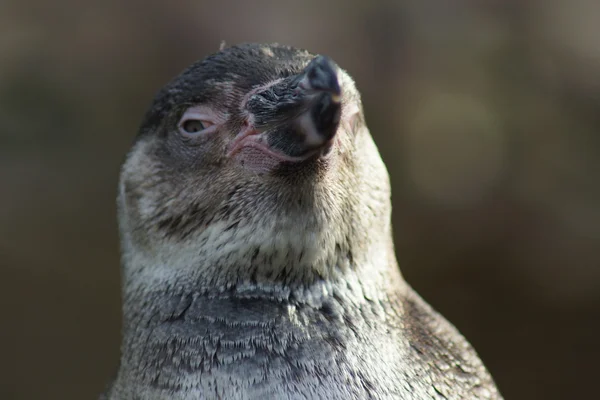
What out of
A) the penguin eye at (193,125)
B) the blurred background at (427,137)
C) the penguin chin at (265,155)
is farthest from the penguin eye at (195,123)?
the blurred background at (427,137)

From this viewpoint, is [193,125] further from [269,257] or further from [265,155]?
[269,257]

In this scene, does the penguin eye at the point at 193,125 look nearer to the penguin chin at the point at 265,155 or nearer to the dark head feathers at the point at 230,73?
the dark head feathers at the point at 230,73

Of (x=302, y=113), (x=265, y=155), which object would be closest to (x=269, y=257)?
(x=265, y=155)

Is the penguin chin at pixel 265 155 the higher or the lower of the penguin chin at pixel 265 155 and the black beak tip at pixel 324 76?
the lower

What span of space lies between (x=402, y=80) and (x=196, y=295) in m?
3.27

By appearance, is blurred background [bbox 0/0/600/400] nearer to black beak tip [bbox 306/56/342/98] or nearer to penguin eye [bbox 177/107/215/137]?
penguin eye [bbox 177/107/215/137]

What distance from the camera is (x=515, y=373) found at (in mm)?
5465

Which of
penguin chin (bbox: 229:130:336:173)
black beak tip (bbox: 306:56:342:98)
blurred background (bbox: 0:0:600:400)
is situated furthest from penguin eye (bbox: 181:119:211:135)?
blurred background (bbox: 0:0:600:400)

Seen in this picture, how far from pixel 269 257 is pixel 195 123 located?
0.54 meters

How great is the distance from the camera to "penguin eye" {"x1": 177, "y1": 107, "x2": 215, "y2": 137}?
7.74 ft

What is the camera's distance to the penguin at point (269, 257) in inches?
79.1

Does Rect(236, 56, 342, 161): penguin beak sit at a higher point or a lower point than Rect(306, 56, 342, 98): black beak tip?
lower

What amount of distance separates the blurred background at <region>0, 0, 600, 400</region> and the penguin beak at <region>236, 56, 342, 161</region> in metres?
2.96

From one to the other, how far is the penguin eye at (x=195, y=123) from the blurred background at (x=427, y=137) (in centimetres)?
268
